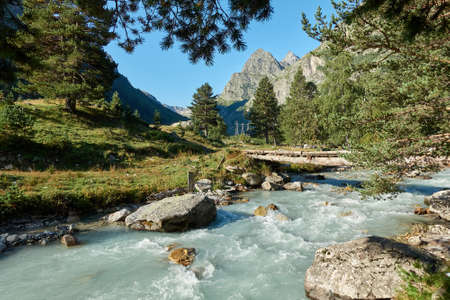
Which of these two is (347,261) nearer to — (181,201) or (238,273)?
(238,273)

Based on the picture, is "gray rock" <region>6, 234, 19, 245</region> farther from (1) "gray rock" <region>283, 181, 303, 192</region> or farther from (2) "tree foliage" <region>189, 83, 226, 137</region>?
(2) "tree foliage" <region>189, 83, 226, 137</region>

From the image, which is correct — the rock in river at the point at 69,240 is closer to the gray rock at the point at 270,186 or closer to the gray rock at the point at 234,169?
Answer: the gray rock at the point at 234,169

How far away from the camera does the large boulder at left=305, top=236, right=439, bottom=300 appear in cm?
411

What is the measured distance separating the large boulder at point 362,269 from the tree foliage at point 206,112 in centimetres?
5411

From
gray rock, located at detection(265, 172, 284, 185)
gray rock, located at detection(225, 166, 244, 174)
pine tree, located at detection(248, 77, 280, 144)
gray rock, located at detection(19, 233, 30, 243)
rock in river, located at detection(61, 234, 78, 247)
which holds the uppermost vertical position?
pine tree, located at detection(248, 77, 280, 144)

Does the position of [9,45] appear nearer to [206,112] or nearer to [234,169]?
[234,169]

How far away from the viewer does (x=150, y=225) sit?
8.56 meters

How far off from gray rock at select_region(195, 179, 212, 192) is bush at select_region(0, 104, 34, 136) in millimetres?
13872

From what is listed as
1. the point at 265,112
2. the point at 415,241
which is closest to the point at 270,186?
the point at 415,241

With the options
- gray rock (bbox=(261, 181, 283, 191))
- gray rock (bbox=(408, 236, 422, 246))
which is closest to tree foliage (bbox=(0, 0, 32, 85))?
gray rock (bbox=(408, 236, 422, 246))

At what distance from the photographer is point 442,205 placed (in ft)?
30.3

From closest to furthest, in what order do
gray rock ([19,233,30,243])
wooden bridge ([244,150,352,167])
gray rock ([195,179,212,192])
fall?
gray rock ([19,233,30,243]) → wooden bridge ([244,150,352,167]) → gray rock ([195,179,212,192])

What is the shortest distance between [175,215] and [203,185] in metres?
6.14

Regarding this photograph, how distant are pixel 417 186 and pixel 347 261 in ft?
49.0
